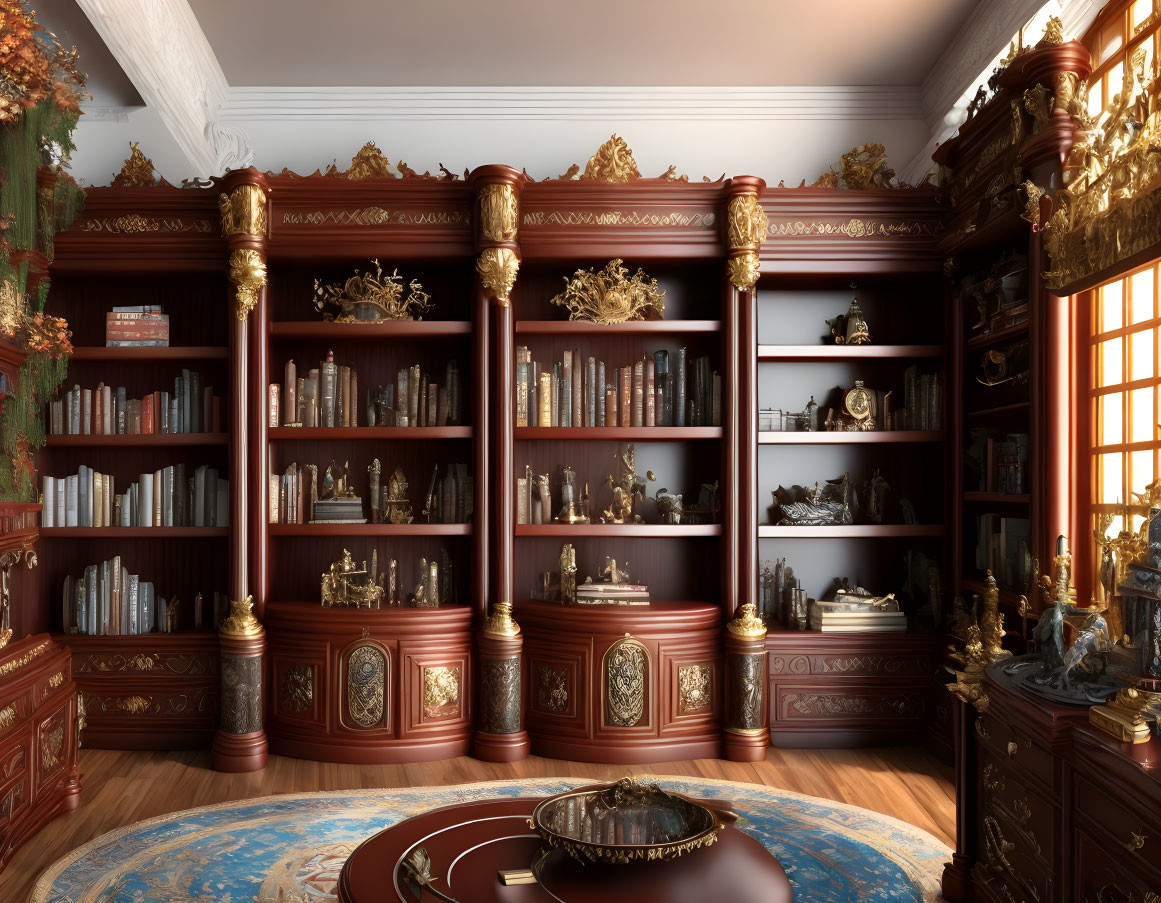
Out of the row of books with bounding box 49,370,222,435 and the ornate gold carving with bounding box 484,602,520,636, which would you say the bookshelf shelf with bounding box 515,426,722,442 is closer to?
the ornate gold carving with bounding box 484,602,520,636

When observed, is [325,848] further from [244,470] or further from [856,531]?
[856,531]

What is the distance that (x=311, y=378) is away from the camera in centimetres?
515

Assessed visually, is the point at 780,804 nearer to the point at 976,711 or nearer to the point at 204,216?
the point at 976,711

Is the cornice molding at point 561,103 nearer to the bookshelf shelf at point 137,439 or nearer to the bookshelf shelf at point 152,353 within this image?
the bookshelf shelf at point 152,353

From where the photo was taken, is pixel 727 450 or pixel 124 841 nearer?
pixel 124 841

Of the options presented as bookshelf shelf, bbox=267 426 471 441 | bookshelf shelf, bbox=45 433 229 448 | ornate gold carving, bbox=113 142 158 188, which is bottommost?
bookshelf shelf, bbox=45 433 229 448

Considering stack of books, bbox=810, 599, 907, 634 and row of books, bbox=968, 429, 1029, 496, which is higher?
row of books, bbox=968, 429, 1029, 496

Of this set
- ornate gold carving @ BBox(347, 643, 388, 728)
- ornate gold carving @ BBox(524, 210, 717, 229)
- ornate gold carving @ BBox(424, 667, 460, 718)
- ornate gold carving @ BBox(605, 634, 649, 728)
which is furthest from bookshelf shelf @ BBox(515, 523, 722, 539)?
ornate gold carving @ BBox(524, 210, 717, 229)

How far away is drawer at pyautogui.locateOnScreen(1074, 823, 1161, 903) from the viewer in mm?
2061

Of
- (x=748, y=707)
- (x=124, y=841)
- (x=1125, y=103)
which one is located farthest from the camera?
(x=748, y=707)

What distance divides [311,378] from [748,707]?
114 inches

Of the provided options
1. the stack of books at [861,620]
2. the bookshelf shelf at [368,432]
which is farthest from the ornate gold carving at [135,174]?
the stack of books at [861,620]

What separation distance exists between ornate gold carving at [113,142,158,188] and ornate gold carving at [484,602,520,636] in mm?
2906

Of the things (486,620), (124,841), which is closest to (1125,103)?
(486,620)
